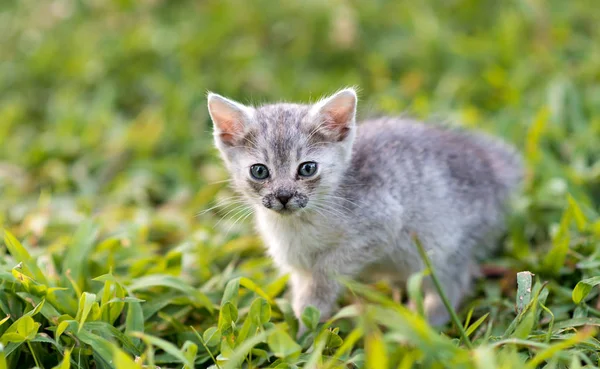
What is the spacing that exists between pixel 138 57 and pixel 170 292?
4611 millimetres

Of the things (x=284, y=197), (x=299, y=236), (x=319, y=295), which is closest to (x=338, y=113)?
(x=284, y=197)

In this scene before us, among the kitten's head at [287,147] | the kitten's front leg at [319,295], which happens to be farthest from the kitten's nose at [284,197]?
the kitten's front leg at [319,295]

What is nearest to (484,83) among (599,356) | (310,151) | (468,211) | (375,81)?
(375,81)

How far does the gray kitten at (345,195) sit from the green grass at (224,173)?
0.99ft

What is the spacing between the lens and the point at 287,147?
4.41m

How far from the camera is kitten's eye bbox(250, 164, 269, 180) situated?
4.47m

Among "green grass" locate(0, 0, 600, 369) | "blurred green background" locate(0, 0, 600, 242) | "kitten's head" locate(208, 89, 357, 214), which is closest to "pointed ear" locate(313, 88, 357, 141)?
"kitten's head" locate(208, 89, 357, 214)

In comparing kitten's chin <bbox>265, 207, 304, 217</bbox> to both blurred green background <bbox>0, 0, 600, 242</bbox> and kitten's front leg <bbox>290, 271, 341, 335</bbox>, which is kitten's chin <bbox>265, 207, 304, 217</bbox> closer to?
kitten's front leg <bbox>290, 271, 341, 335</bbox>

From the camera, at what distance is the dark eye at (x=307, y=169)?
4430 mm

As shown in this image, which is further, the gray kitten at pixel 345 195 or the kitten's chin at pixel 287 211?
the gray kitten at pixel 345 195

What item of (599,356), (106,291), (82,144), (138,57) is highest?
(138,57)

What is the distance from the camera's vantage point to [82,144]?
7.21 meters

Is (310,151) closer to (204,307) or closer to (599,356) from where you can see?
(204,307)

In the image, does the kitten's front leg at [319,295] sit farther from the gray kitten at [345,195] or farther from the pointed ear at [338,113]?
the pointed ear at [338,113]
